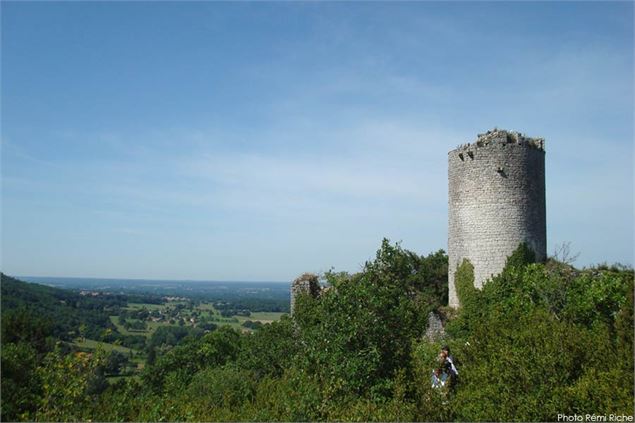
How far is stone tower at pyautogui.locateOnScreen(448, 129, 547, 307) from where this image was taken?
18.5 metres

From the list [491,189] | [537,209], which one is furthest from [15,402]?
[537,209]

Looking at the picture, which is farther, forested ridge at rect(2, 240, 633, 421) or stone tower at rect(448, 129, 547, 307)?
stone tower at rect(448, 129, 547, 307)

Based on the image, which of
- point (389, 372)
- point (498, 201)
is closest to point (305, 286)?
point (498, 201)

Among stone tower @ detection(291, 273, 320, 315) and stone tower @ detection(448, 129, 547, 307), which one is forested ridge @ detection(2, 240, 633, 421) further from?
stone tower @ detection(291, 273, 320, 315)

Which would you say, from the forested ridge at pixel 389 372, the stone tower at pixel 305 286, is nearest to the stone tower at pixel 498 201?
the forested ridge at pixel 389 372

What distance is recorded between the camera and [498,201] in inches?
730

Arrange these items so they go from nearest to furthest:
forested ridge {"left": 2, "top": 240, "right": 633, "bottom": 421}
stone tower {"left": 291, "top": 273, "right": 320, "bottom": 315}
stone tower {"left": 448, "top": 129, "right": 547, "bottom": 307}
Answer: forested ridge {"left": 2, "top": 240, "right": 633, "bottom": 421} → stone tower {"left": 448, "top": 129, "right": 547, "bottom": 307} → stone tower {"left": 291, "top": 273, "right": 320, "bottom": 315}

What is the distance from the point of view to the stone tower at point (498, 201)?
1845 cm

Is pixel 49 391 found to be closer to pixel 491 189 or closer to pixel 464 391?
pixel 464 391

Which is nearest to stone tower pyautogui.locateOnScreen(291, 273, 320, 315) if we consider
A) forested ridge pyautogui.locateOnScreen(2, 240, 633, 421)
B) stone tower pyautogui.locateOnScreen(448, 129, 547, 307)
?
forested ridge pyautogui.locateOnScreen(2, 240, 633, 421)

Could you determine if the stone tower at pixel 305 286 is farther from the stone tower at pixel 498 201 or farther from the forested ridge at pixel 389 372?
the stone tower at pixel 498 201

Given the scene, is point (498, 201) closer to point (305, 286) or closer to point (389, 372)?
point (305, 286)

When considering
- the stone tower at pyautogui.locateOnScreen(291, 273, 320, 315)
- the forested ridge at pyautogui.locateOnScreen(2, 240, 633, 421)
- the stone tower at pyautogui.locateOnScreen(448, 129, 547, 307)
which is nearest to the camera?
the forested ridge at pyautogui.locateOnScreen(2, 240, 633, 421)

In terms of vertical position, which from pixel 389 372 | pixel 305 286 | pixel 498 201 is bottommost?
pixel 389 372
